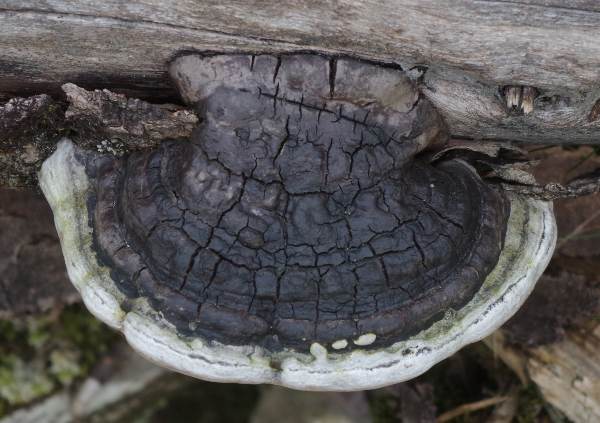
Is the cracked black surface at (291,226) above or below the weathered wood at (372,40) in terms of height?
below

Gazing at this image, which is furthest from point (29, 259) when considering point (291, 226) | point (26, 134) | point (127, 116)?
point (291, 226)

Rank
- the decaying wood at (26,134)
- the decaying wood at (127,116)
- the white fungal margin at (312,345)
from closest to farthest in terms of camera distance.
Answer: the white fungal margin at (312,345) → the decaying wood at (127,116) → the decaying wood at (26,134)

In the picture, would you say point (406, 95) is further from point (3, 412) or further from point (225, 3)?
point (3, 412)

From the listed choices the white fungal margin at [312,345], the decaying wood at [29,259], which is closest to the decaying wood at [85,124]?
the white fungal margin at [312,345]

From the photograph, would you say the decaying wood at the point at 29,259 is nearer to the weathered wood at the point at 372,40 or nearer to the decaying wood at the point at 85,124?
the decaying wood at the point at 85,124

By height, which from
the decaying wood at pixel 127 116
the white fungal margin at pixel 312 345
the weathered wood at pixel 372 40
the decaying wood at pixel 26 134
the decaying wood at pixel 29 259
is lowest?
the decaying wood at pixel 29 259

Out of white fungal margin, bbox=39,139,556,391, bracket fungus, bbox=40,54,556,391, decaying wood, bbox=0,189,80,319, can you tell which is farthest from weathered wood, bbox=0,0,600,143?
decaying wood, bbox=0,189,80,319

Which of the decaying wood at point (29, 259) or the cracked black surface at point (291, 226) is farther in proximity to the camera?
the decaying wood at point (29, 259)
